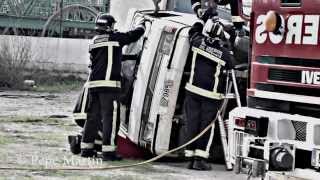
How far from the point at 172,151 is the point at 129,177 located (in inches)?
30.5

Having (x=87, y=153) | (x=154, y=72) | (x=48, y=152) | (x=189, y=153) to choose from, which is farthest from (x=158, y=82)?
(x=48, y=152)

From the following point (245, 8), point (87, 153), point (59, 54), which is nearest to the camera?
point (245, 8)

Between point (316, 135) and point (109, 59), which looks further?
point (109, 59)

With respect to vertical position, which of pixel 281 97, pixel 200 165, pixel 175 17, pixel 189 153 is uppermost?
pixel 175 17

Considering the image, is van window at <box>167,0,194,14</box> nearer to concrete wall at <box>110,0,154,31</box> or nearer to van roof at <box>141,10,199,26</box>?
van roof at <box>141,10,199,26</box>

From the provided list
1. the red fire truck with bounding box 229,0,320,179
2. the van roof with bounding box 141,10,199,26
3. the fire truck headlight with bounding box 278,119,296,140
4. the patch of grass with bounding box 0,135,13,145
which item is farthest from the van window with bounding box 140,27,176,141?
the fire truck headlight with bounding box 278,119,296,140

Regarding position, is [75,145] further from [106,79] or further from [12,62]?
[12,62]

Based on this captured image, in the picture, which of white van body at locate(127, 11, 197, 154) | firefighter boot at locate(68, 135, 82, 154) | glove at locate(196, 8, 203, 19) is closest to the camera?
white van body at locate(127, 11, 197, 154)

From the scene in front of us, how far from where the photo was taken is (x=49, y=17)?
2056 cm

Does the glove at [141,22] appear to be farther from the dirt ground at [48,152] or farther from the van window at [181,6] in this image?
the dirt ground at [48,152]

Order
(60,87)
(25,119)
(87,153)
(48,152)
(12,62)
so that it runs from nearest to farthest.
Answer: (87,153)
(48,152)
(25,119)
(12,62)
(60,87)

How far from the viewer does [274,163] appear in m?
5.82

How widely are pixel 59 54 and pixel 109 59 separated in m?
10.0

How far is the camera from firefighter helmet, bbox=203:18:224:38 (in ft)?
27.2
